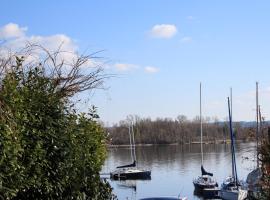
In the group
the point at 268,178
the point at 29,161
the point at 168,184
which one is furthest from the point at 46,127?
the point at 168,184

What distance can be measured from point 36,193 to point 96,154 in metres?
2.06

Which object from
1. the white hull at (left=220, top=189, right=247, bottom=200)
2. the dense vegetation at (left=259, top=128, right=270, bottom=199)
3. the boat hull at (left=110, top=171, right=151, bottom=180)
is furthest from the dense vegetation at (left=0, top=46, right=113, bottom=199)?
the boat hull at (left=110, top=171, right=151, bottom=180)

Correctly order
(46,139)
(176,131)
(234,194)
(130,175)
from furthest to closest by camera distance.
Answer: (176,131) → (130,175) → (234,194) → (46,139)

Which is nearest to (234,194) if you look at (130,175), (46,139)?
(130,175)

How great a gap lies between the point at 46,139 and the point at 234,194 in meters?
33.8

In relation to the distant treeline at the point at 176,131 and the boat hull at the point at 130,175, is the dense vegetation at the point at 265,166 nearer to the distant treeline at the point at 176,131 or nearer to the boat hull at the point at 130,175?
the boat hull at the point at 130,175

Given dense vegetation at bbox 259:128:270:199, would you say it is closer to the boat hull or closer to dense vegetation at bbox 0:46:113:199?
dense vegetation at bbox 0:46:113:199

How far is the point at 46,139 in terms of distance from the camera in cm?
720

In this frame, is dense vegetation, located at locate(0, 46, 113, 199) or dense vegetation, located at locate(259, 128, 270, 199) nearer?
dense vegetation, located at locate(0, 46, 113, 199)

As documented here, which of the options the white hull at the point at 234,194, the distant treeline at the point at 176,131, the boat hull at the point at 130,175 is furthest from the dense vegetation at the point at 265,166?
the distant treeline at the point at 176,131

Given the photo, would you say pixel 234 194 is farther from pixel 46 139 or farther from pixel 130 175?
pixel 46 139

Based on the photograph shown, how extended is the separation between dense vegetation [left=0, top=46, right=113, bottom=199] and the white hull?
100 feet

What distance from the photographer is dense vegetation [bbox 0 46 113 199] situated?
6254 mm

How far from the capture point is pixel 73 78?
28.4 ft
